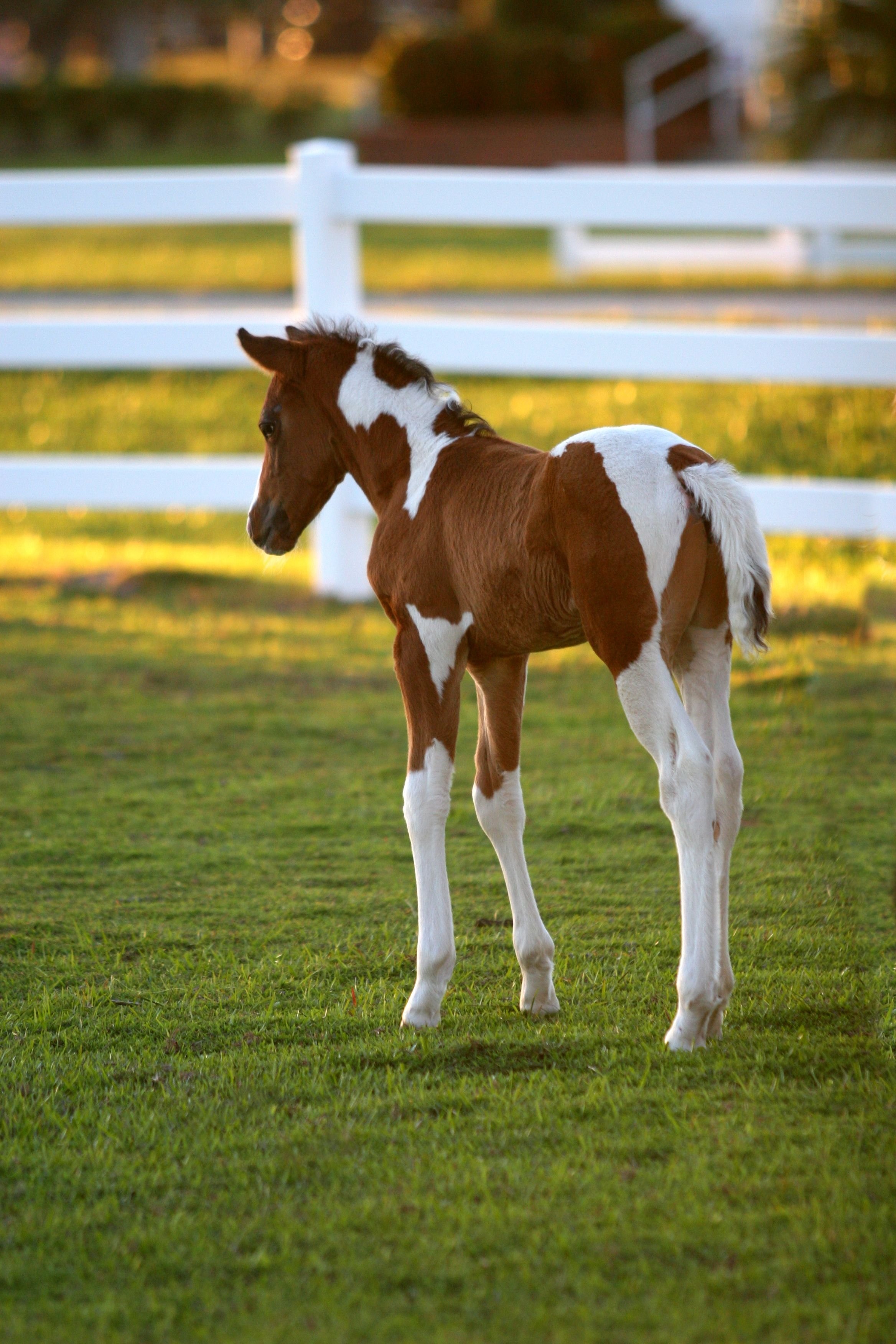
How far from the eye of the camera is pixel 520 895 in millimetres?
3504

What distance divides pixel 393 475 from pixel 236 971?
131 cm

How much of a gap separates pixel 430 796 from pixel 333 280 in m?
4.82

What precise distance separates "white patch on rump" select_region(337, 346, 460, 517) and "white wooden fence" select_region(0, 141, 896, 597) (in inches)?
146

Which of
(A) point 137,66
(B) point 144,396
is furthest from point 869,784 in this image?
(A) point 137,66

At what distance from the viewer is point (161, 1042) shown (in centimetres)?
342

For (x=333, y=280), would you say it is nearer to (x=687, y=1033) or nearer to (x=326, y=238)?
(x=326, y=238)

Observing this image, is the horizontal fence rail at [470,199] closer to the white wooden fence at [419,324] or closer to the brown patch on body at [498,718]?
the white wooden fence at [419,324]

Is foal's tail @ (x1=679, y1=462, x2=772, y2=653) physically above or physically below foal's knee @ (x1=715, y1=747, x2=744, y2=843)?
above

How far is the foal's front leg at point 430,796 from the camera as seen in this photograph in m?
3.34

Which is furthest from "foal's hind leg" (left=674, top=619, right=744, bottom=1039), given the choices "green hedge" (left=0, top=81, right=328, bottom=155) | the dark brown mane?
"green hedge" (left=0, top=81, right=328, bottom=155)

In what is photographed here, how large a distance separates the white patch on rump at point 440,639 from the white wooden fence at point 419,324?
13.3 feet

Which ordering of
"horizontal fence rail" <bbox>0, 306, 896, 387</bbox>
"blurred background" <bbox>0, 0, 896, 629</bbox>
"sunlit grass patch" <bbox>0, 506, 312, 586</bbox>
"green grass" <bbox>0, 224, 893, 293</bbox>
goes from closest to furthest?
"horizontal fence rail" <bbox>0, 306, 896, 387</bbox> → "sunlit grass patch" <bbox>0, 506, 312, 586</bbox> → "blurred background" <bbox>0, 0, 896, 629</bbox> → "green grass" <bbox>0, 224, 893, 293</bbox>

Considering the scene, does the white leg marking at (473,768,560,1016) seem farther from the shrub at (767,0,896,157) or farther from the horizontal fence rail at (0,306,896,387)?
the shrub at (767,0,896,157)

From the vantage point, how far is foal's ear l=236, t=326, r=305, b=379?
11.7ft
